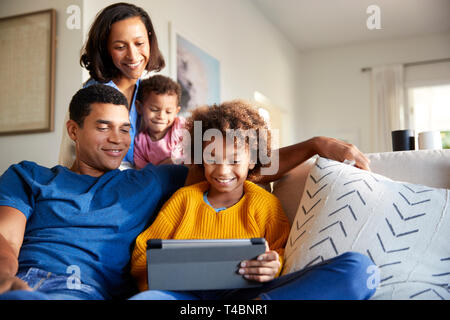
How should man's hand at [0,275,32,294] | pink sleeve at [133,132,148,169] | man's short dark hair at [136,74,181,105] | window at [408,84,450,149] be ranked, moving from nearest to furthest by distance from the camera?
man's hand at [0,275,32,294] → pink sleeve at [133,132,148,169] → man's short dark hair at [136,74,181,105] → window at [408,84,450,149]

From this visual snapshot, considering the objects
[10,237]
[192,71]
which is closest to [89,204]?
[10,237]

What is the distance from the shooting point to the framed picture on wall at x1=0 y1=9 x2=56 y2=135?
251cm

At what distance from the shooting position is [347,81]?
630 centimetres

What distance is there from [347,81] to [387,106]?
2.32 feet

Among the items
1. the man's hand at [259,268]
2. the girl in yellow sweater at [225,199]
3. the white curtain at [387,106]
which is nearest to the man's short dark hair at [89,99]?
the girl in yellow sweater at [225,199]

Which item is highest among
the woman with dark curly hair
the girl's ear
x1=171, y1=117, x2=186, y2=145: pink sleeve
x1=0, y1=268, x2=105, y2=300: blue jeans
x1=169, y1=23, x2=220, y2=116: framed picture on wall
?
x1=169, y1=23, x2=220, y2=116: framed picture on wall

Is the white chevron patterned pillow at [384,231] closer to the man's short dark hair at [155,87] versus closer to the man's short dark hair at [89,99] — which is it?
the man's short dark hair at [89,99]

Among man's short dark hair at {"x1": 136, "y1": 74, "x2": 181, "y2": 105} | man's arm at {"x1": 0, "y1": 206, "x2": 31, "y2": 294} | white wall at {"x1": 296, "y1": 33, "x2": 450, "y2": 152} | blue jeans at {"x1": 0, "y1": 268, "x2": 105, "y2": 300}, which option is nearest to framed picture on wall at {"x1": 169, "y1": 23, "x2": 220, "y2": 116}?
man's short dark hair at {"x1": 136, "y1": 74, "x2": 181, "y2": 105}

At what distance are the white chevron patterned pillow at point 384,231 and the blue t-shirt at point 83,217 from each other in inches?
19.1

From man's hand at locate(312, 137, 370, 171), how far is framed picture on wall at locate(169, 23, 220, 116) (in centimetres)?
195

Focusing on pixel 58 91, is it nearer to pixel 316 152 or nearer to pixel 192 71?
pixel 192 71

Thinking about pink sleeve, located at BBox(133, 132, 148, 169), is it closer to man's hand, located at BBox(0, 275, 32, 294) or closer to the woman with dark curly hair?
the woman with dark curly hair

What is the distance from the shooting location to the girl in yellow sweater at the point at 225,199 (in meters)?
1.27
